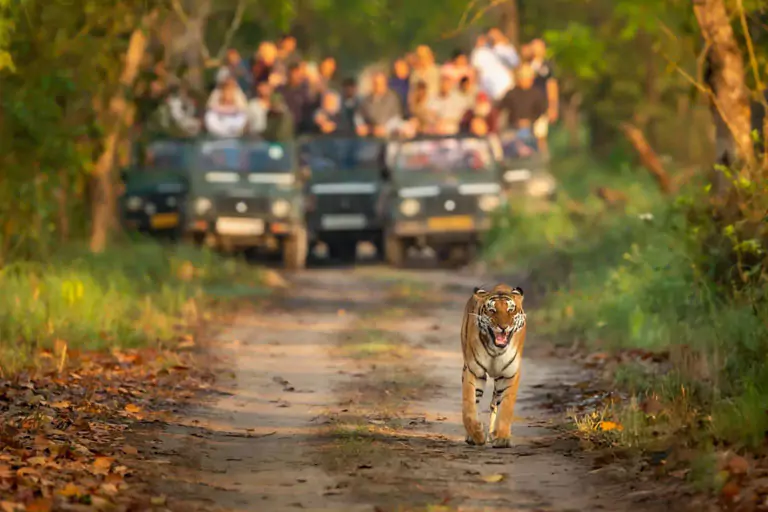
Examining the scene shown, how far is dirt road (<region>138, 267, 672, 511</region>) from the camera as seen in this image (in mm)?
9328

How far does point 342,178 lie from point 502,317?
51.0ft

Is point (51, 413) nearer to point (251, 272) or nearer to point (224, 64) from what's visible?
point (251, 272)

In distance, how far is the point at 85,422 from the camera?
11.5 metres

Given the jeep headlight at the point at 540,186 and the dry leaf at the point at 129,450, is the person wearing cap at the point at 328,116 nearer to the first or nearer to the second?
the jeep headlight at the point at 540,186

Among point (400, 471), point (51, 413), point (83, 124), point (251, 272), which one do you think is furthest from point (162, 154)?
point (400, 471)

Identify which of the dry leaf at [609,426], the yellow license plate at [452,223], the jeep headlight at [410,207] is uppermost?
the jeep headlight at [410,207]

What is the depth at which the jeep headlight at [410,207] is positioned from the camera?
2572 centimetres

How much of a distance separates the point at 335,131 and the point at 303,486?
16.9 meters

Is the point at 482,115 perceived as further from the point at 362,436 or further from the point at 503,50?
the point at 362,436

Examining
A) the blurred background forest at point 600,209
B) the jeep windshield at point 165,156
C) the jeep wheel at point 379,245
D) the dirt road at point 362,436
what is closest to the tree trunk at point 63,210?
the blurred background forest at point 600,209

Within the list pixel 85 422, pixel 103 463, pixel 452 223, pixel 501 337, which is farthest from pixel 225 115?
pixel 103 463

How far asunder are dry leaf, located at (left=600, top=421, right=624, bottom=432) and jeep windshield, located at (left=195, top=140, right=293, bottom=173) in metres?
15.0

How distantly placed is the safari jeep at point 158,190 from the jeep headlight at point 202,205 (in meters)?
1.41

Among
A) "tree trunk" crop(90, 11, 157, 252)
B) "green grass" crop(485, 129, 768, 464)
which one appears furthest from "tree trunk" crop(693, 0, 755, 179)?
"tree trunk" crop(90, 11, 157, 252)
